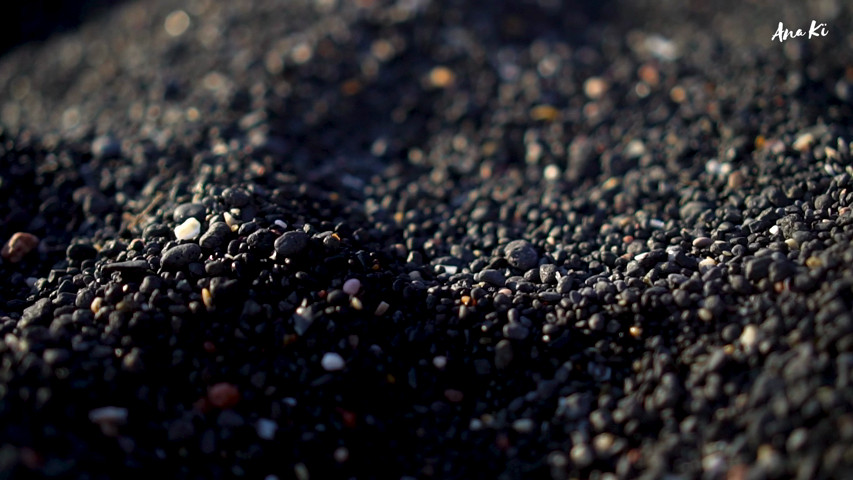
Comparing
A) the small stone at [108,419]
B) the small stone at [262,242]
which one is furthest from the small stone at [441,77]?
the small stone at [108,419]

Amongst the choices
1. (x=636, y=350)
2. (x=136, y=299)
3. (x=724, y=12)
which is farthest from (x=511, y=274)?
(x=724, y=12)

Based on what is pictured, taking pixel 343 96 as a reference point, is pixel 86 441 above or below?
below

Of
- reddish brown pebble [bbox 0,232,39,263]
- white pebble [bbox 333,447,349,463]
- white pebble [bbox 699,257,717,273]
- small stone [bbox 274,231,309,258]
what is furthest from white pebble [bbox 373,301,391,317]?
reddish brown pebble [bbox 0,232,39,263]

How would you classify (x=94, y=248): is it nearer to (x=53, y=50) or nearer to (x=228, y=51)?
(x=228, y=51)

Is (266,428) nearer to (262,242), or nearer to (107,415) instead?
(107,415)

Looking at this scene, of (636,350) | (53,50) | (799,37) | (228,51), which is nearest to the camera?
(636,350)

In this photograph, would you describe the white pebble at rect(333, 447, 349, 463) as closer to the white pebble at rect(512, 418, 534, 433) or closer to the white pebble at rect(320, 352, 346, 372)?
the white pebble at rect(320, 352, 346, 372)
